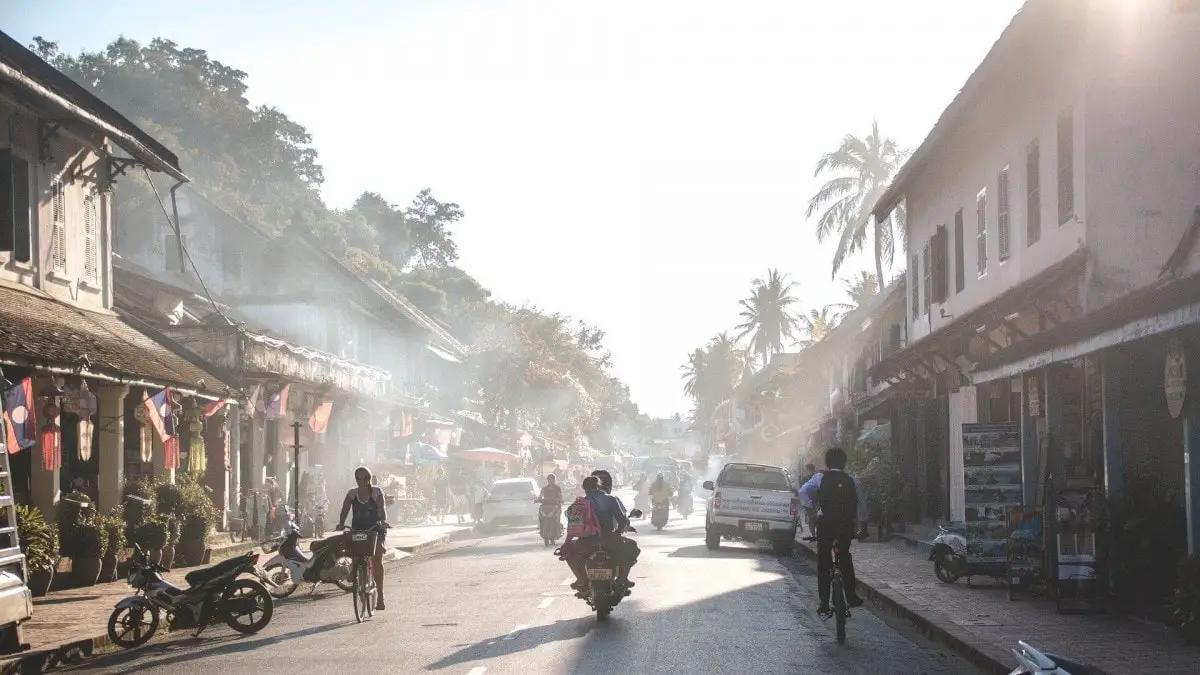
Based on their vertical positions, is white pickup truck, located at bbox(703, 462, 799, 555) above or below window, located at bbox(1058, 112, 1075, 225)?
below

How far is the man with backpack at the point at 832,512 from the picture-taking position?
14531mm

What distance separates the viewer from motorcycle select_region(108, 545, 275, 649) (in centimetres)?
1438

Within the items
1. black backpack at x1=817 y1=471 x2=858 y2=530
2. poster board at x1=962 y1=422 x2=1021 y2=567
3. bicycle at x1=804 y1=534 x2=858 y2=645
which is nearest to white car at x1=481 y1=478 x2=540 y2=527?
poster board at x1=962 y1=422 x2=1021 y2=567

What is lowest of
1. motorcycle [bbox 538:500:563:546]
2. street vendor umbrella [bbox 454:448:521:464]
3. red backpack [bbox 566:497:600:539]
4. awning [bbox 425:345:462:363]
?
motorcycle [bbox 538:500:563:546]

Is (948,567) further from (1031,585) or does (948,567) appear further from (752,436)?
(752,436)

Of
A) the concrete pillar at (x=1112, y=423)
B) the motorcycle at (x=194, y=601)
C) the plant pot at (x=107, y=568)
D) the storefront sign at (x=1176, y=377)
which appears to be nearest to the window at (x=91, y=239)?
the plant pot at (x=107, y=568)

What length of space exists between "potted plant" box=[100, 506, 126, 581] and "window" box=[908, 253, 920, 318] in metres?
20.0

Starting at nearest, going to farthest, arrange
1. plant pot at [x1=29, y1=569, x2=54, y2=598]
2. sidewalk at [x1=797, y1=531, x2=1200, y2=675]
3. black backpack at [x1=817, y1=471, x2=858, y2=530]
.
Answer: sidewalk at [x1=797, y1=531, x2=1200, y2=675] → black backpack at [x1=817, y1=471, x2=858, y2=530] → plant pot at [x1=29, y1=569, x2=54, y2=598]

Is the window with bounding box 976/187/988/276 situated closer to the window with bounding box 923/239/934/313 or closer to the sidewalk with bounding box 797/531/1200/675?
the window with bounding box 923/239/934/313

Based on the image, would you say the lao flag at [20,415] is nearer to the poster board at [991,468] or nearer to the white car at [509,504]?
the poster board at [991,468]

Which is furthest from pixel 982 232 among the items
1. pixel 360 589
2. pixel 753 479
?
pixel 360 589

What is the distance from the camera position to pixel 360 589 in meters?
16.4

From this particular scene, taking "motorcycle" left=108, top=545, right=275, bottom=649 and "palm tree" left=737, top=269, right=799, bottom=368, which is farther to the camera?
"palm tree" left=737, top=269, right=799, bottom=368

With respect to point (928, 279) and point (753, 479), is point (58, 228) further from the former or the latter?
point (928, 279)
